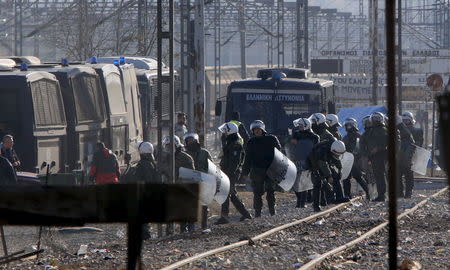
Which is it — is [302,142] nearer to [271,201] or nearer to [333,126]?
[333,126]

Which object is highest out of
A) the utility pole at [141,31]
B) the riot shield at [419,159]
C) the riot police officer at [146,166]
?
the utility pole at [141,31]

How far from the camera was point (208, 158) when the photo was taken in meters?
16.6

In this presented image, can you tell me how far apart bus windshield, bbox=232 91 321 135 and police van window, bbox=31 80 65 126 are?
290 inches

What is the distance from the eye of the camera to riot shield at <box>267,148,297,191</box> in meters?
18.4

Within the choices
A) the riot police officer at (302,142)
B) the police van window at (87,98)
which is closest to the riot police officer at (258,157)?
the riot police officer at (302,142)

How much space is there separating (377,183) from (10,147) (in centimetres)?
722

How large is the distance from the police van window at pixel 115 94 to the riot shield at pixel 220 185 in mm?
4832

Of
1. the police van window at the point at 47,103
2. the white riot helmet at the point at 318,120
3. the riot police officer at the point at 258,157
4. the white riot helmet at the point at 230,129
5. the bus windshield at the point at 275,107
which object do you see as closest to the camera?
the white riot helmet at the point at 230,129

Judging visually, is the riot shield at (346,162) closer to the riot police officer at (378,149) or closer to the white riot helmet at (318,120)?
the riot police officer at (378,149)

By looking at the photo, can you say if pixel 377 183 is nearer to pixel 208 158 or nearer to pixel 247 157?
pixel 247 157

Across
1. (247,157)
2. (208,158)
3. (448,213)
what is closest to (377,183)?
(448,213)

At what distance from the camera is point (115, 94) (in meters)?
21.7

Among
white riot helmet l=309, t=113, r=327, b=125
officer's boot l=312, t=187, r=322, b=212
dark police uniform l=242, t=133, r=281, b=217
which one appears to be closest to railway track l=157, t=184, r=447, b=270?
officer's boot l=312, t=187, r=322, b=212

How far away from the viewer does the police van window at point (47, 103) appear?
736 inches
